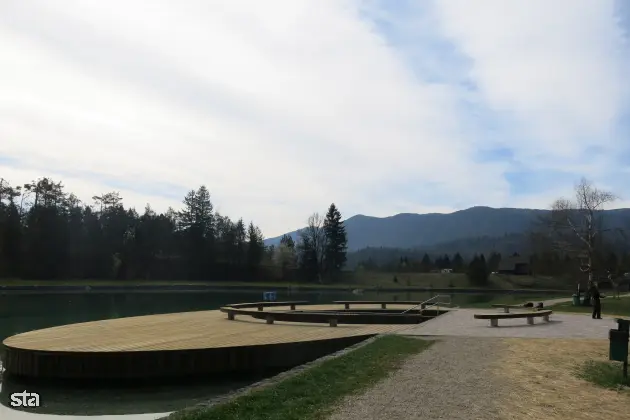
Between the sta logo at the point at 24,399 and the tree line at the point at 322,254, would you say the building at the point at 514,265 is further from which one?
the sta logo at the point at 24,399

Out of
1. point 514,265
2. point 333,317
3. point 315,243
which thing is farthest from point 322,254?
point 333,317

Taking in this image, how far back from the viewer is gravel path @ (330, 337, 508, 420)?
7.00 meters

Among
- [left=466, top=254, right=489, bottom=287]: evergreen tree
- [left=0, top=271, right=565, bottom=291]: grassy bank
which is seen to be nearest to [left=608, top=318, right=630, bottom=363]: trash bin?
[left=0, top=271, right=565, bottom=291]: grassy bank

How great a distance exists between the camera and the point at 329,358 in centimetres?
1157

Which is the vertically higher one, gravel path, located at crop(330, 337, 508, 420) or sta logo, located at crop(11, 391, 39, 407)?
gravel path, located at crop(330, 337, 508, 420)

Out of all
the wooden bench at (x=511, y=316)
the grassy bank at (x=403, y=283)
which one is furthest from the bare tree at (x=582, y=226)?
the grassy bank at (x=403, y=283)

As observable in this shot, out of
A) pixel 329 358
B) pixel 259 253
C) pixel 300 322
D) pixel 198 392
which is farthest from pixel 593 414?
pixel 259 253

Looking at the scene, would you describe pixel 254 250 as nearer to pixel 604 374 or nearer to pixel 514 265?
pixel 514 265

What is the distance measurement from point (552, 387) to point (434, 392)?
214 cm

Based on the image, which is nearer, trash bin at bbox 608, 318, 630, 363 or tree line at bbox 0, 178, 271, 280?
trash bin at bbox 608, 318, 630, 363

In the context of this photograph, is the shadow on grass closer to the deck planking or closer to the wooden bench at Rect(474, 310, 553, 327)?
the deck planking

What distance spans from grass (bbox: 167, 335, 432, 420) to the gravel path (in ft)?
0.88

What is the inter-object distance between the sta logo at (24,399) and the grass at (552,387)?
9838 millimetres

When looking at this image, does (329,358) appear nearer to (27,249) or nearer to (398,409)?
(398,409)
